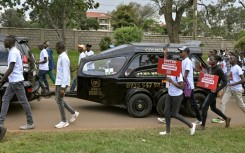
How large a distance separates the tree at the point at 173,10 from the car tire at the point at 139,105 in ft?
41.2

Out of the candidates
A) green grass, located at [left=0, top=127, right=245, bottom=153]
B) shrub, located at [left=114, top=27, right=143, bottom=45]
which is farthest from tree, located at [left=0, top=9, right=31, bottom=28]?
green grass, located at [left=0, top=127, right=245, bottom=153]

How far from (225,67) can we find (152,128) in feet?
20.6

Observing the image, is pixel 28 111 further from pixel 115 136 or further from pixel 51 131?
pixel 115 136

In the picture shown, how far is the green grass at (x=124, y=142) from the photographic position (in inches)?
247

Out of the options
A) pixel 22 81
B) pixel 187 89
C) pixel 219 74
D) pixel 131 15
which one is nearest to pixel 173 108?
pixel 187 89

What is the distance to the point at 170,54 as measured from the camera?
962 centimetres

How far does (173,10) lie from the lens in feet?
71.8

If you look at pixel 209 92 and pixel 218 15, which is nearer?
pixel 209 92

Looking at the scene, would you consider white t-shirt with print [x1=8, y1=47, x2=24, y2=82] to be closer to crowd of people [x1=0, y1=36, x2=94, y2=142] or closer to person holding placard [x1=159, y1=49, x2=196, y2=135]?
crowd of people [x1=0, y1=36, x2=94, y2=142]

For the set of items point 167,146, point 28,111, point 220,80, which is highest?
point 220,80

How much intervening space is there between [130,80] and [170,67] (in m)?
2.19

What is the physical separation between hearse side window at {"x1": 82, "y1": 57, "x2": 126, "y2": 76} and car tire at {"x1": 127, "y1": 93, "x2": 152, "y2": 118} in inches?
31.2

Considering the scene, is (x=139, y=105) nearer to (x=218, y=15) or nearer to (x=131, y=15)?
(x=218, y=15)

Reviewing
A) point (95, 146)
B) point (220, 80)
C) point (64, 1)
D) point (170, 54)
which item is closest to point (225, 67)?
point (170, 54)
